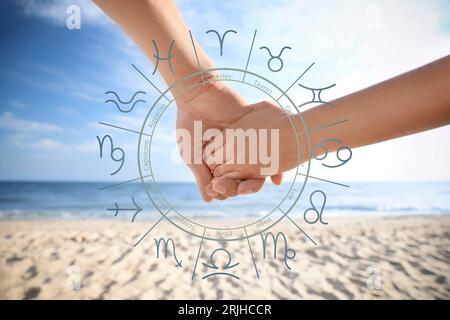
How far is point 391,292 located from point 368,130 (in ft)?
5.67

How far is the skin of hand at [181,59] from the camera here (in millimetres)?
1321

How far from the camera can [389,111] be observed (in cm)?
98

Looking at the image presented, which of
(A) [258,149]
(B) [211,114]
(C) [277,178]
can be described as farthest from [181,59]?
(C) [277,178]

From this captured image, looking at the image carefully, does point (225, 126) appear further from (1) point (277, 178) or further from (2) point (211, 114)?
(1) point (277, 178)

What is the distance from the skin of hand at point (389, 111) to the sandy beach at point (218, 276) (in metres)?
1.45

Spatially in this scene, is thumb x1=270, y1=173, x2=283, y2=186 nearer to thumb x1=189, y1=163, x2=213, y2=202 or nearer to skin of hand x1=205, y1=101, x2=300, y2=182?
skin of hand x1=205, y1=101, x2=300, y2=182

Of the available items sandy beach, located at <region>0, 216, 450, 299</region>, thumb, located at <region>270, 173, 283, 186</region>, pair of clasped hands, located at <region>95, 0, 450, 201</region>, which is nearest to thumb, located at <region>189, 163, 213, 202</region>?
pair of clasped hands, located at <region>95, 0, 450, 201</region>

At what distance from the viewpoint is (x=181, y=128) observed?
154 centimetres

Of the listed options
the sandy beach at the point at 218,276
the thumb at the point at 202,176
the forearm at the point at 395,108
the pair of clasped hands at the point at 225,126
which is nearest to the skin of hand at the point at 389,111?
the forearm at the point at 395,108

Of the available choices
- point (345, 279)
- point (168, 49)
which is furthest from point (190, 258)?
point (168, 49)

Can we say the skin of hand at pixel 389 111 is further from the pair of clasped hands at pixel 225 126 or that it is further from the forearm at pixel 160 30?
the forearm at pixel 160 30

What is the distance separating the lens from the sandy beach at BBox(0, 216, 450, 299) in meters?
2.24

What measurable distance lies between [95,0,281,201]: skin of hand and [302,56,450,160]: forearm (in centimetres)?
40
